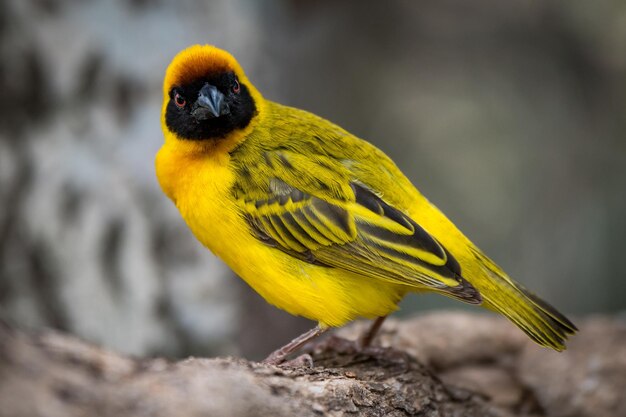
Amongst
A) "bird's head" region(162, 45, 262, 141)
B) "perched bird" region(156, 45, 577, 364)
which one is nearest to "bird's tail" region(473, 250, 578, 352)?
"perched bird" region(156, 45, 577, 364)

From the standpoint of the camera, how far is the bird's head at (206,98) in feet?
14.6

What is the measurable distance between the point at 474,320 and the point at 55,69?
3.48m

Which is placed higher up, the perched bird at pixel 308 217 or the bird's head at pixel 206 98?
the bird's head at pixel 206 98

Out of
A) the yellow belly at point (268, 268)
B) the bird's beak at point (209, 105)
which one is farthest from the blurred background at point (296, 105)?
the bird's beak at point (209, 105)

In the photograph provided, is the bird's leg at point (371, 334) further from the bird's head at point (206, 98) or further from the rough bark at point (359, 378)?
the bird's head at point (206, 98)

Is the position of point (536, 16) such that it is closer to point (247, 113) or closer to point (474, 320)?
point (474, 320)

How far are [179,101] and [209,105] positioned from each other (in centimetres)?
25

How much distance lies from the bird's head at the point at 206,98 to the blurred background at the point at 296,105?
1445mm

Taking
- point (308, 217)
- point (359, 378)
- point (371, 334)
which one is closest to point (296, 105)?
point (371, 334)

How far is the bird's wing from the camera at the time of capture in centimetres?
407

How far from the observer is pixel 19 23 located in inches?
244

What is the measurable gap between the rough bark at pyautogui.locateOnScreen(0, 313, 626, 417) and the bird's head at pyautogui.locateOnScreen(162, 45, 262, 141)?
1.28 metres

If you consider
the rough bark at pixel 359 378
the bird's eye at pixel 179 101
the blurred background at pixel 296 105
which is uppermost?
the blurred background at pixel 296 105

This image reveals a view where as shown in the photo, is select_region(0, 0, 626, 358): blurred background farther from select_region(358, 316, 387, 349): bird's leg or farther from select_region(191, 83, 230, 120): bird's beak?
select_region(358, 316, 387, 349): bird's leg
